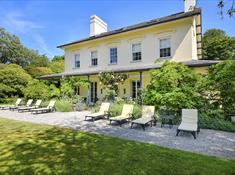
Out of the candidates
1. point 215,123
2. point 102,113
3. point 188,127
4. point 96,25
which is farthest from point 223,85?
point 96,25

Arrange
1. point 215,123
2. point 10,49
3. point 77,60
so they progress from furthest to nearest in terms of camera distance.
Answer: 1. point 10,49
2. point 77,60
3. point 215,123

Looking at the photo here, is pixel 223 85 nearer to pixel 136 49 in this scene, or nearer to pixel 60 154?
pixel 60 154

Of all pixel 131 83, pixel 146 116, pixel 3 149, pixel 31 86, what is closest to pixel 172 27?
pixel 131 83

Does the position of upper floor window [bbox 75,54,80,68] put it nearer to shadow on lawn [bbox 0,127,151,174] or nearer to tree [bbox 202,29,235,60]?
shadow on lawn [bbox 0,127,151,174]

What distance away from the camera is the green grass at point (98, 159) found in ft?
13.2

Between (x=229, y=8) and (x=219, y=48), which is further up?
(x=219, y=48)

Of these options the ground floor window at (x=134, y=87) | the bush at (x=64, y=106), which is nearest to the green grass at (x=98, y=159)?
the bush at (x=64, y=106)

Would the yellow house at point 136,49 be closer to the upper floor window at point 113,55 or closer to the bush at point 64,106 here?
the upper floor window at point 113,55

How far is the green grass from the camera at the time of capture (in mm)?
4016

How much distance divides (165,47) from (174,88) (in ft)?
23.7

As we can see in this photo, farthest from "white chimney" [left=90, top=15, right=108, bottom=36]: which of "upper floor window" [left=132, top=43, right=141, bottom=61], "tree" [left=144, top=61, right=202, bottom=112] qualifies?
"tree" [left=144, top=61, right=202, bottom=112]

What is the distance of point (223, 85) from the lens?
30.1 ft

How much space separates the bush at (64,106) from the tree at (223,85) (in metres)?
11.9

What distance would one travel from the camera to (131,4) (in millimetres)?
12164
